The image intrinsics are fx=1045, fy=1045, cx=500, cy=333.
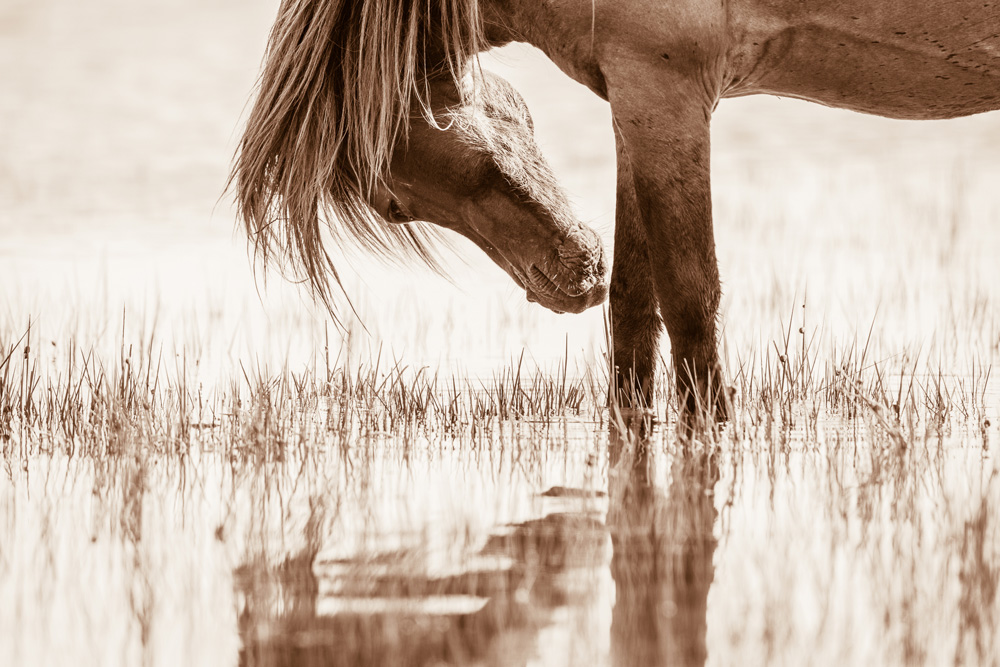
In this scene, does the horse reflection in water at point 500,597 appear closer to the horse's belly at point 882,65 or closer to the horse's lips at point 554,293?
the horse's lips at point 554,293

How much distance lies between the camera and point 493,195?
312cm

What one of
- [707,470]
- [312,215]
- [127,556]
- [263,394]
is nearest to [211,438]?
[263,394]

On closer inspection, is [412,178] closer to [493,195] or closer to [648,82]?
[493,195]

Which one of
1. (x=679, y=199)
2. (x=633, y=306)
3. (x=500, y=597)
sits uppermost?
(x=679, y=199)

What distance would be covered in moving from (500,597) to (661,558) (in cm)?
31

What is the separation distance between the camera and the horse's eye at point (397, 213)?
3.35 metres

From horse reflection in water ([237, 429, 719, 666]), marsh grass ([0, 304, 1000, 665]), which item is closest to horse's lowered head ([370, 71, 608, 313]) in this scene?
marsh grass ([0, 304, 1000, 665])

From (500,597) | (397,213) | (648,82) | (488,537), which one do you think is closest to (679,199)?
(648,82)

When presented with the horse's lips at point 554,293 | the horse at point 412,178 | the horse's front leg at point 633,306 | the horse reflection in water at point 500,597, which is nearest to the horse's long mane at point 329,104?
the horse at point 412,178

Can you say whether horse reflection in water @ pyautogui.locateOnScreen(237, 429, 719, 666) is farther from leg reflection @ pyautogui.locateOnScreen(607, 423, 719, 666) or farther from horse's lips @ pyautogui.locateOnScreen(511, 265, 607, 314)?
horse's lips @ pyautogui.locateOnScreen(511, 265, 607, 314)

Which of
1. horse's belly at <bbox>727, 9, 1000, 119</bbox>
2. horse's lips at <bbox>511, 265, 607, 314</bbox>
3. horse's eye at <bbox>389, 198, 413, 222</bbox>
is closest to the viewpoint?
horse's belly at <bbox>727, 9, 1000, 119</bbox>

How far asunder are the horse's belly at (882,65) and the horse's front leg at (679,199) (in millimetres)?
317

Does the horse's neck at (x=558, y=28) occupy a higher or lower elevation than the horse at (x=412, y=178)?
higher

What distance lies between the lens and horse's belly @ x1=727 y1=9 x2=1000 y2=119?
300 centimetres
